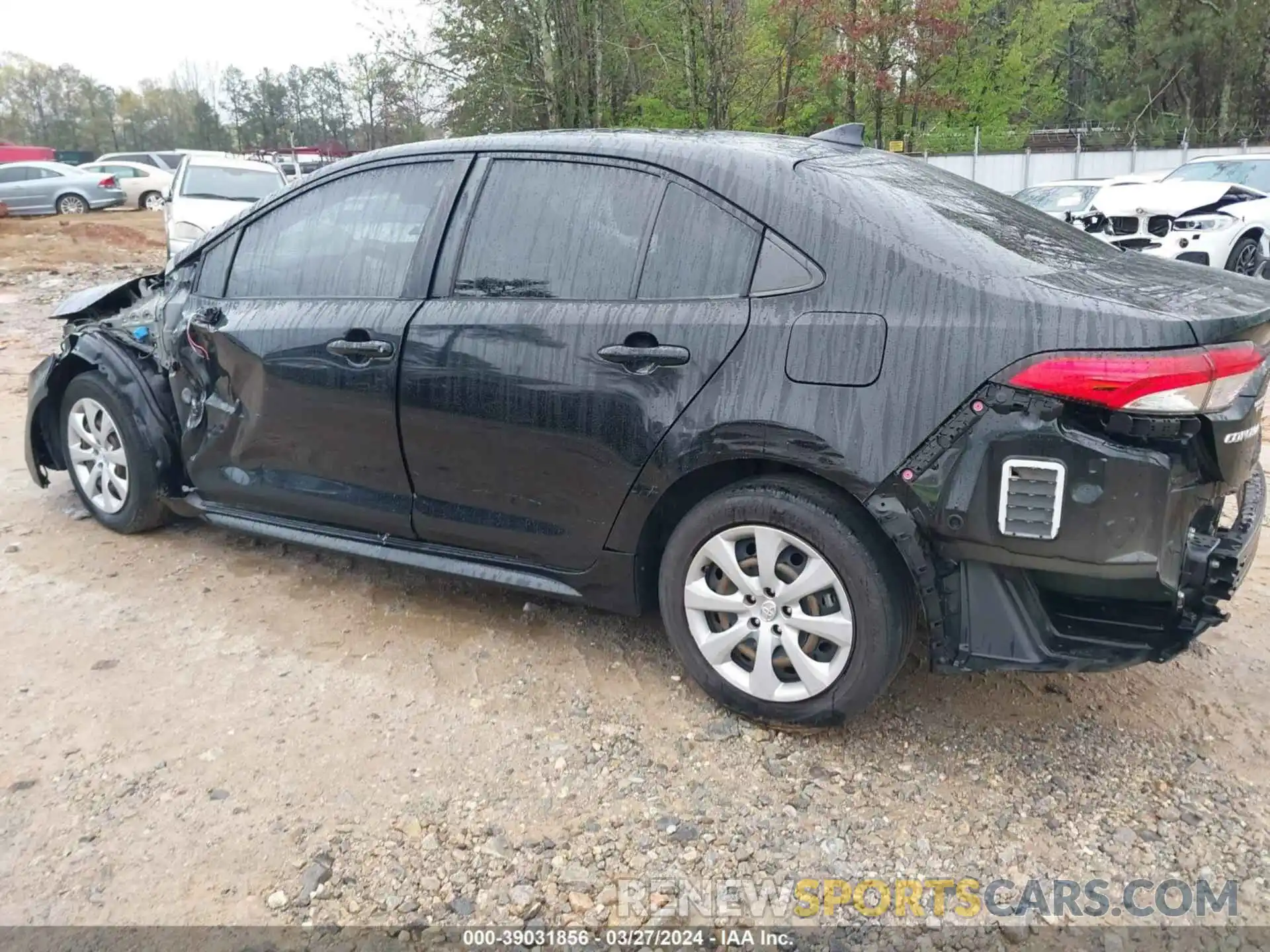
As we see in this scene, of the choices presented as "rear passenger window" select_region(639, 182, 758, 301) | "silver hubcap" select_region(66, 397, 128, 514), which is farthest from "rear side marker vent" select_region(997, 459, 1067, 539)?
"silver hubcap" select_region(66, 397, 128, 514)

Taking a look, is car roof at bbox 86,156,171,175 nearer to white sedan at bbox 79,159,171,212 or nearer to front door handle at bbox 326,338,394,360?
white sedan at bbox 79,159,171,212

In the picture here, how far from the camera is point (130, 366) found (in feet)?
13.9

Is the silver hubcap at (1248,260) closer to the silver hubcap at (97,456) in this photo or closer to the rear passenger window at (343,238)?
the rear passenger window at (343,238)

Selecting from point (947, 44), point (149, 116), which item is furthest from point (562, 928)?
point (149, 116)

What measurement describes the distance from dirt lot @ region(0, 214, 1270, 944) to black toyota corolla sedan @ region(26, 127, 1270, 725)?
0.29 m

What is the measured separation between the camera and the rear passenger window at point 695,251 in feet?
9.15

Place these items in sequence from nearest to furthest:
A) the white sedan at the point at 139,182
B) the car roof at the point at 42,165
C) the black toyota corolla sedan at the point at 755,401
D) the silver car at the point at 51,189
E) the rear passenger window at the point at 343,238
A: the black toyota corolla sedan at the point at 755,401
the rear passenger window at the point at 343,238
the silver car at the point at 51,189
the car roof at the point at 42,165
the white sedan at the point at 139,182

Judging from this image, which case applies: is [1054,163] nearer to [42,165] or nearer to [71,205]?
[71,205]

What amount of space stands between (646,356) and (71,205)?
25923mm

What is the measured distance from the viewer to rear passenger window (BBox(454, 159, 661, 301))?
2980mm

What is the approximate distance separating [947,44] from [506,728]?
2700cm

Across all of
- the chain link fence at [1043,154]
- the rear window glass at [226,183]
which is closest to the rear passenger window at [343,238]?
the rear window glass at [226,183]

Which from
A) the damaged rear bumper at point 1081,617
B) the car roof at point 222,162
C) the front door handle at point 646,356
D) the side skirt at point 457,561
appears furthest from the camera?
the car roof at point 222,162

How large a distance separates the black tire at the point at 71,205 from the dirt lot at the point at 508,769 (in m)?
24.0
